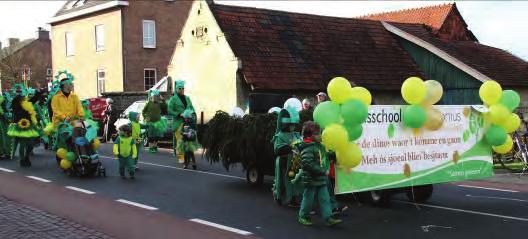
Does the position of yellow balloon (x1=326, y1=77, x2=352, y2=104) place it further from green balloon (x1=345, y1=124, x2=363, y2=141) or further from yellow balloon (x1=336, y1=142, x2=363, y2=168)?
yellow balloon (x1=336, y1=142, x2=363, y2=168)

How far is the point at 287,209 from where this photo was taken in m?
8.86

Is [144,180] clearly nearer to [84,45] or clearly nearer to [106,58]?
[106,58]

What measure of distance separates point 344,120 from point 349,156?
50 centimetres

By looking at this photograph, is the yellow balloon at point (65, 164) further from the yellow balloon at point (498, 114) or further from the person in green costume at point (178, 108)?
the yellow balloon at point (498, 114)

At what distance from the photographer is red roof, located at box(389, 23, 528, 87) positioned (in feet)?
83.7

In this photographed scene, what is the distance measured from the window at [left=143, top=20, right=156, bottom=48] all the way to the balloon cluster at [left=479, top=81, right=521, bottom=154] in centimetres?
3048

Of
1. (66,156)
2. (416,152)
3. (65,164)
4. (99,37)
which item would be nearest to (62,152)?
(66,156)

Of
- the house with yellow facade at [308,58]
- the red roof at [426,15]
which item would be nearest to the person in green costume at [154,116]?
the house with yellow facade at [308,58]

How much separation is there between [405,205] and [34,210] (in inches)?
225

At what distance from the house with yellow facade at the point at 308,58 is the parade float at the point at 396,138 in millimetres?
9491

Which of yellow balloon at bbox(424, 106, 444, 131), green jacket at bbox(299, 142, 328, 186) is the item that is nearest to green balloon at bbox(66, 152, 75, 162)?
green jacket at bbox(299, 142, 328, 186)

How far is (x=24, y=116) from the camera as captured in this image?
1388 centimetres

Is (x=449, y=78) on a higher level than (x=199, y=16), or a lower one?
lower

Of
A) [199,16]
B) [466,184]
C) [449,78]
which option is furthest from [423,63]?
[466,184]
